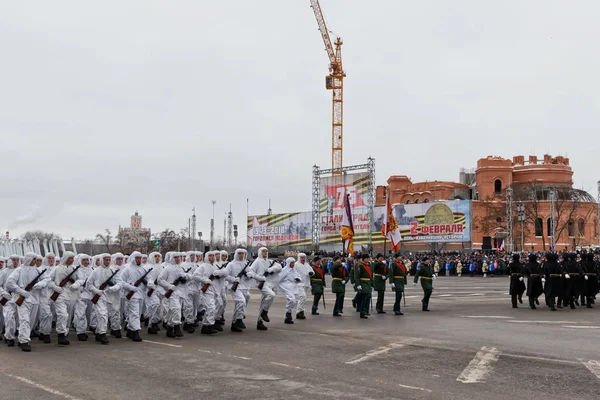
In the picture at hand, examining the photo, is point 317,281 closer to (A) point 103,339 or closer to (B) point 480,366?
(A) point 103,339

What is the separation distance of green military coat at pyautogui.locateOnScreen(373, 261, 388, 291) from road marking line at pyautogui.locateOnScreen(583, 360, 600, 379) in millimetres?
8783

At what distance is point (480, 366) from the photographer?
9648 millimetres

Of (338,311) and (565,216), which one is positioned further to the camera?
(565,216)

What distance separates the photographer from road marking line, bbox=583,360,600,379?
911 cm

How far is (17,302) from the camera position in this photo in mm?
11891

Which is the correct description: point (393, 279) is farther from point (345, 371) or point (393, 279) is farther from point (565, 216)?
point (565, 216)

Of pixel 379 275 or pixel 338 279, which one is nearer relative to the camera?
pixel 338 279

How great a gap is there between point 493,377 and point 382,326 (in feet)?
20.7

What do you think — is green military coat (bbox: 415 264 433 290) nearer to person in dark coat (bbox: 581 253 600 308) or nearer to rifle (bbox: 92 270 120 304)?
person in dark coat (bbox: 581 253 600 308)

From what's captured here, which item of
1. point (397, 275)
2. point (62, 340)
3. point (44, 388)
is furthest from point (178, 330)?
point (397, 275)

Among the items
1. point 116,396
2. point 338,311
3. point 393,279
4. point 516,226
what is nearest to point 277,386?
point 116,396

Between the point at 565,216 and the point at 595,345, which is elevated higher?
the point at 565,216

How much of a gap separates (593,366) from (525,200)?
6155 centimetres

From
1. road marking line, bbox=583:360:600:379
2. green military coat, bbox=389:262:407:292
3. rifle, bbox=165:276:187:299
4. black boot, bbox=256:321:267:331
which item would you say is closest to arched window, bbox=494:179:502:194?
green military coat, bbox=389:262:407:292
